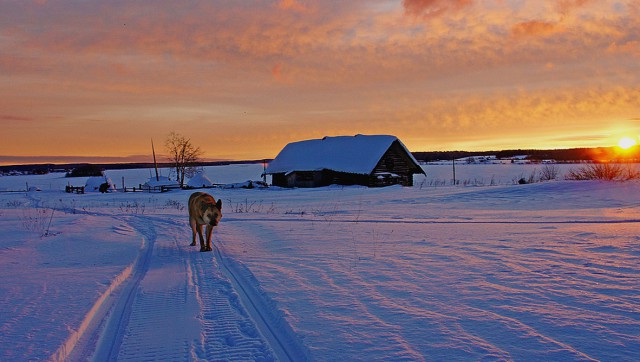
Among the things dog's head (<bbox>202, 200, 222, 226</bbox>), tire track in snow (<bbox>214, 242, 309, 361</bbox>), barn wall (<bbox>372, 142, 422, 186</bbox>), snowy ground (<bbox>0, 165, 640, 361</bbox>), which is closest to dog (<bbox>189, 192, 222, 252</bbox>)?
dog's head (<bbox>202, 200, 222, 226</bbox>)

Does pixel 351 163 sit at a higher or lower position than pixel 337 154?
lower

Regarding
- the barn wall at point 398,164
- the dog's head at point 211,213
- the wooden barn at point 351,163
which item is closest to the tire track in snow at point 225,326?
the dog's head at point 211,213

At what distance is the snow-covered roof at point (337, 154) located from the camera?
141 ft

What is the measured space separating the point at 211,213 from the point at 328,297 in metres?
4.82

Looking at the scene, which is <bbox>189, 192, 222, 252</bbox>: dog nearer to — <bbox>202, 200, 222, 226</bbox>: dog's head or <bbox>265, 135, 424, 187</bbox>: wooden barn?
<bbox>202, 200, 222, 226</bbox>: dog's head

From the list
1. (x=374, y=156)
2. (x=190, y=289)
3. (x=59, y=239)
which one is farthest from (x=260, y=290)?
(x=374, y=156)

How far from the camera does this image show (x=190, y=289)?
6.38 m

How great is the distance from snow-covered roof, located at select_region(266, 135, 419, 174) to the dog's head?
→ 3196cm

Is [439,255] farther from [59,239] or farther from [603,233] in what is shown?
[59,239]

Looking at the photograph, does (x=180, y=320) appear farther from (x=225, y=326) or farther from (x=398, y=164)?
(x=398, y=164)

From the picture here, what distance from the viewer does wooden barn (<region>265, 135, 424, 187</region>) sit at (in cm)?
4297

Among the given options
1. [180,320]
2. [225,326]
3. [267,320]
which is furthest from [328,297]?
[180,320]

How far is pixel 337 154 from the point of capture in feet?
151

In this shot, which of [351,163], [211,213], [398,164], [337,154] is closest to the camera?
[211,213]
